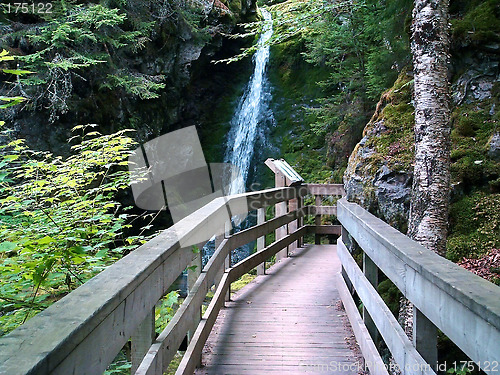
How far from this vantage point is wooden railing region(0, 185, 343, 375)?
0.81m

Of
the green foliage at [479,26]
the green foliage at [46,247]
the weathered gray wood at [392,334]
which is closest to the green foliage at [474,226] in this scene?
the weathered gray wood at [392,334]

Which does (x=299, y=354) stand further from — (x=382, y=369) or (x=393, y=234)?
(x=393, y=234)

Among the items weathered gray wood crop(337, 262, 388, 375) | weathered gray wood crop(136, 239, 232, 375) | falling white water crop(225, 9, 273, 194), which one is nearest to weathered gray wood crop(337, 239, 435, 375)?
weathered gray wood crop(337, 262, 388, 375)

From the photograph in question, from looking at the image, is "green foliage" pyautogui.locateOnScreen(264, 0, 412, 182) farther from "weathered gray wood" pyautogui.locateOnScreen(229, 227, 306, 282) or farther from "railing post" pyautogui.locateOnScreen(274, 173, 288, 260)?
"weathered gray wood" pyautogui.locateOnScreen(229, 227, 306, 282)

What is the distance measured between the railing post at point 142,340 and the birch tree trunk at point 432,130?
263cm

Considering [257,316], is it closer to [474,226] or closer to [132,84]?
[474,226]

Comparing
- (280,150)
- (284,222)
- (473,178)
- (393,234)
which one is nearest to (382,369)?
(393,234)

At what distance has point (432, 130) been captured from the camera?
3.55 meters

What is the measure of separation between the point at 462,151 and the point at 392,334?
3959 millimetres

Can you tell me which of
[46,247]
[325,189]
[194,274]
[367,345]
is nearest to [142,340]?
[194,274]

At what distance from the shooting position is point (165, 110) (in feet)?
50.7

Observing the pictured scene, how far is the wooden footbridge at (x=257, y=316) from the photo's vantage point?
947mm

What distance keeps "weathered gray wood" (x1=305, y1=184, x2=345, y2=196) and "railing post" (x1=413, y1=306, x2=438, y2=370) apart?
703cm

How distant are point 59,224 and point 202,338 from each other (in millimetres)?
1764
